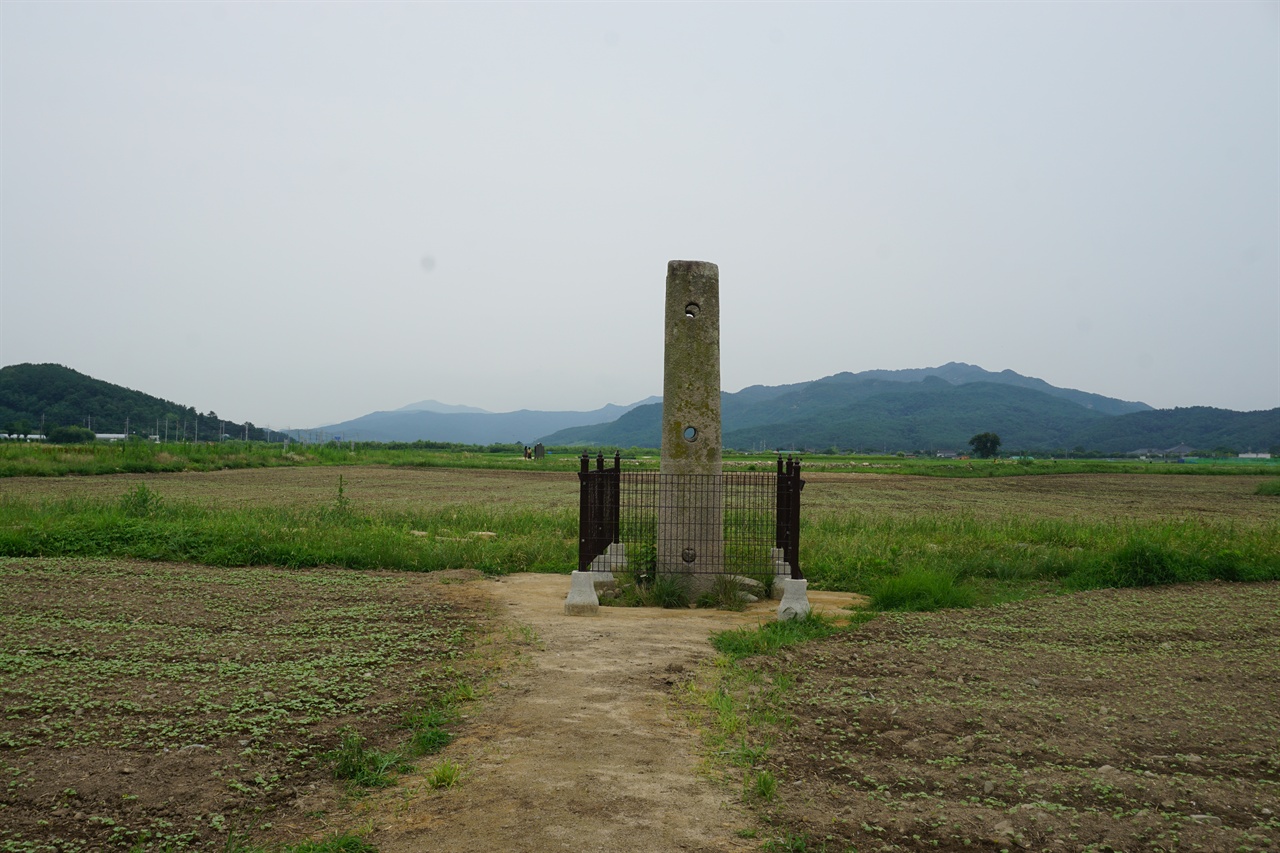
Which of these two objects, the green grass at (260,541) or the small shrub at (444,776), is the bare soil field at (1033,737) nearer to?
the small shrub at (444,776)

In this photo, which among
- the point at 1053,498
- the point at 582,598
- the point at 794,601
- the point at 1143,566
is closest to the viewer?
the point at 794,601

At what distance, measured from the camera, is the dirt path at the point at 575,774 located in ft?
13.2

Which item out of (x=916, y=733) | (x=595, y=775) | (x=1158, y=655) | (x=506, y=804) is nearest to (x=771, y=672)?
(x=916, y=733)

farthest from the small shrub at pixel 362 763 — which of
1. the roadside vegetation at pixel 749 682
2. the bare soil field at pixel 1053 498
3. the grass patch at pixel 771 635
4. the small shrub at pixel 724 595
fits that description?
the bare soil field at pixel 1053 498

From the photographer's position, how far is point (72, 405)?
85.9 meters

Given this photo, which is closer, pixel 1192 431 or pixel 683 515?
pixel 683 515

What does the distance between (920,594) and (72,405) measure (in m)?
97.2

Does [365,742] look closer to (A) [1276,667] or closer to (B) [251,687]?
(B) [251,687]

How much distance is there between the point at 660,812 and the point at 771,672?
313 cm

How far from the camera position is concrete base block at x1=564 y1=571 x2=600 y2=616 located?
980 centimetres

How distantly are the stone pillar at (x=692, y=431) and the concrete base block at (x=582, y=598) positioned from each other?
143cm

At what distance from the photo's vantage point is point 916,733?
5715mm

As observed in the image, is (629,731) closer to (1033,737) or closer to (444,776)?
(444,776)

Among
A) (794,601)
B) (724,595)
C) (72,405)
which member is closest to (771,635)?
(794,601)
